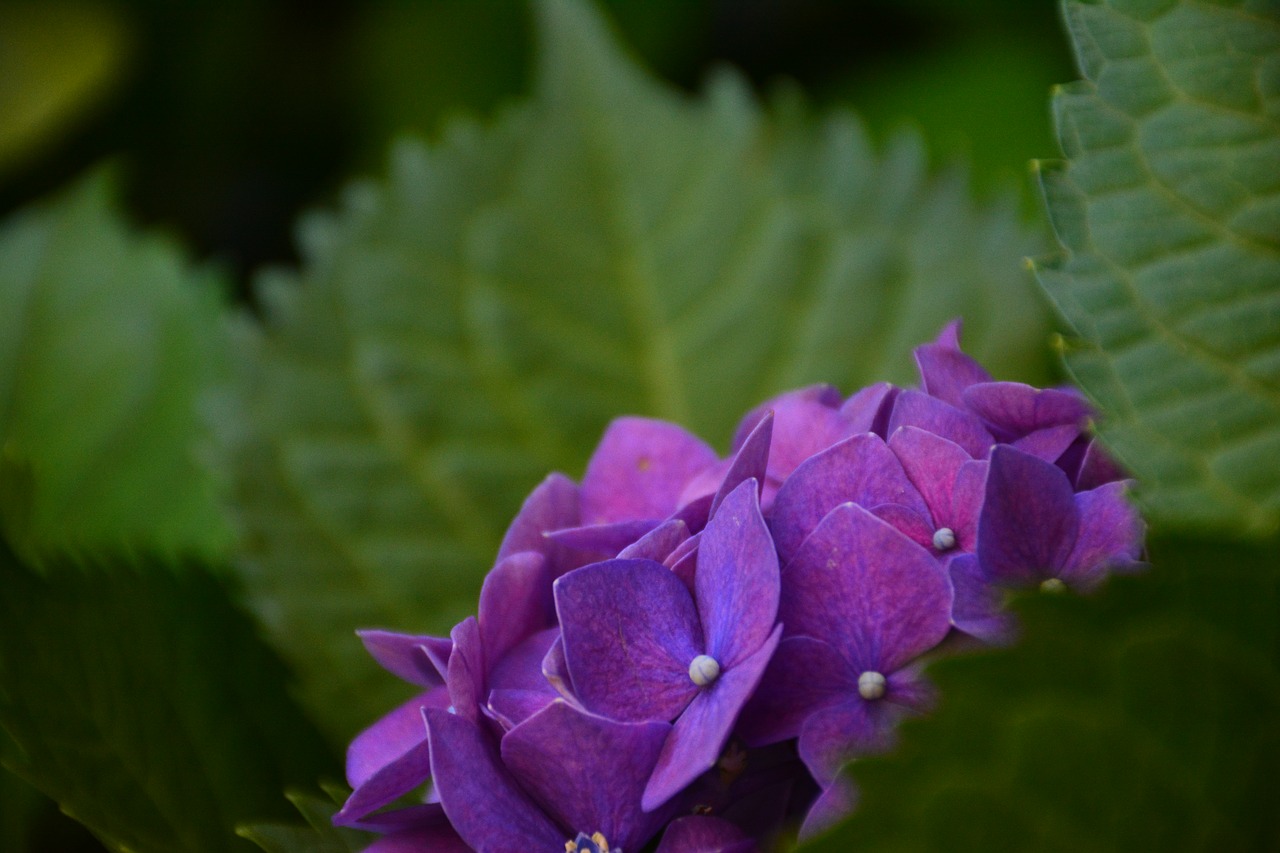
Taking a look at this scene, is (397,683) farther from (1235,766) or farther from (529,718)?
(1235,766)

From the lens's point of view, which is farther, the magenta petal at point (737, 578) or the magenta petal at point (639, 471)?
the magenta petal at point (639, 471)

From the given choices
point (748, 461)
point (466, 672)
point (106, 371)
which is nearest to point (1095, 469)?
point (748, 461)

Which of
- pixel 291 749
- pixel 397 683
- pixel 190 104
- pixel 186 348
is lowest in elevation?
pixel 397 683

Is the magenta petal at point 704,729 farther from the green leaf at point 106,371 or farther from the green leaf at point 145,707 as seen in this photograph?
the green leaf at point 106,371

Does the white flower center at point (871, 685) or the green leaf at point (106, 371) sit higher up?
the green leaf at point (106, 371)

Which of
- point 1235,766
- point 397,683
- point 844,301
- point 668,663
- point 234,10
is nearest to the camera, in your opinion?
point 1235,766

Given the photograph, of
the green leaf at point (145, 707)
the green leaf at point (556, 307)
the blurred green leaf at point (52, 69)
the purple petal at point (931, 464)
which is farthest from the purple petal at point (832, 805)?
the blurred green leaf at point (52, 69)

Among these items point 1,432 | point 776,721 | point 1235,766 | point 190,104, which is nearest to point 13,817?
point 1,432
